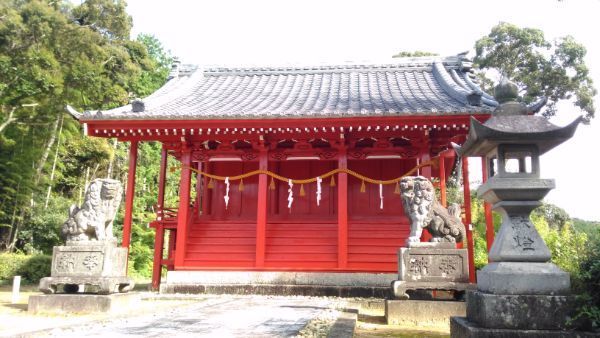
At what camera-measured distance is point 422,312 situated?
295 inches

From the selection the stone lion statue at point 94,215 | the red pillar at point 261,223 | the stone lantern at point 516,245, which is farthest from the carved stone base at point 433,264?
the stone lion statue at point 94,215

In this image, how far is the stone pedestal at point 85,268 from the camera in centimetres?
797

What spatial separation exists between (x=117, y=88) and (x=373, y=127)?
18.1 metres

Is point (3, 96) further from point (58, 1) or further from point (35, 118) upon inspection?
point (58, 1)

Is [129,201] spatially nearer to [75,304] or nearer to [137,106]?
[137,106]

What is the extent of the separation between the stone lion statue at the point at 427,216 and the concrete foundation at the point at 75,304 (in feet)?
17.2

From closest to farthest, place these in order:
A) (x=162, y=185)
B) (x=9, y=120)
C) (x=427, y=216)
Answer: (x=427, y=216)
(x=162, y=185)
(x=9, y=120)

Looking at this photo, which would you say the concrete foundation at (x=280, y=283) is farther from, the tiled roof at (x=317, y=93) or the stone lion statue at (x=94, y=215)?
the tiled roof at (x=317, y=93)

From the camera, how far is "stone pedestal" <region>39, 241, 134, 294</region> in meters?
7.97

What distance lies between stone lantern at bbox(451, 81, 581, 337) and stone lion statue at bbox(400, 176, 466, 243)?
2747 millimetres

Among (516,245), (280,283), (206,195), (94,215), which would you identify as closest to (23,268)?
(206,195)

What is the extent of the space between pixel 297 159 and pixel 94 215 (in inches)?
272

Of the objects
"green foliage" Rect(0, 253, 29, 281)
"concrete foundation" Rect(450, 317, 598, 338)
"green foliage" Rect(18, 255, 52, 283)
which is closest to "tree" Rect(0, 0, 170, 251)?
"green foliage" Rect(0, 253, 29, 281)

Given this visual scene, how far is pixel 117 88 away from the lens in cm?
2477
